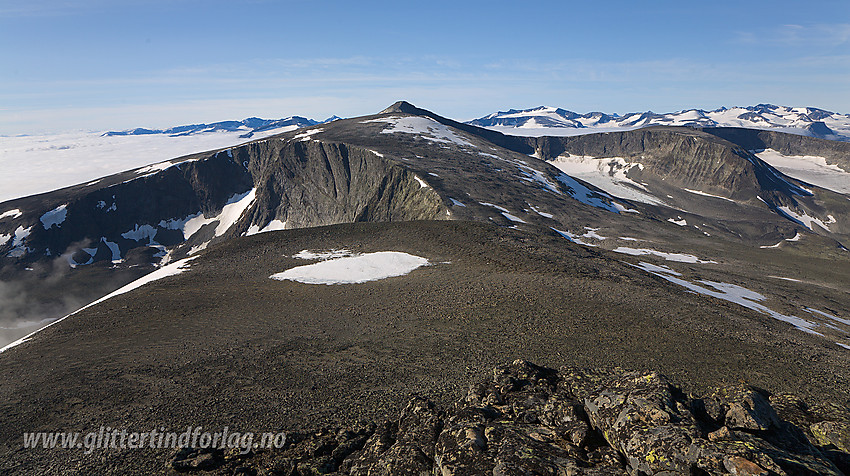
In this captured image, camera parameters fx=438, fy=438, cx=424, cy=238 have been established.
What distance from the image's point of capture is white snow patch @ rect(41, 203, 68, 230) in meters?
132

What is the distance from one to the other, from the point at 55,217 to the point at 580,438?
169m

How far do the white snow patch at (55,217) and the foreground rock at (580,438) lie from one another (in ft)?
509

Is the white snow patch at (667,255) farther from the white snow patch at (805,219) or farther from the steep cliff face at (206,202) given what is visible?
the white snow patch at (805,219)

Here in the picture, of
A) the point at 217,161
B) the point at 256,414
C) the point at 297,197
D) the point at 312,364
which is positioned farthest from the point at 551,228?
the point at 217,161

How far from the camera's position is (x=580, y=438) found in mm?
12625

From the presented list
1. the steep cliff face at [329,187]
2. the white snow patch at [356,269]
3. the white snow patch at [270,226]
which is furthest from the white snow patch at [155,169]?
the white snow patch at [356,269]

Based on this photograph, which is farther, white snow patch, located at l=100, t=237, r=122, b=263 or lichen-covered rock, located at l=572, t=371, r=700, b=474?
white snow patch, located at l=100, t=237, r=122, b=263

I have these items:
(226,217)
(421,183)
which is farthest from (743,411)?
(226,217)

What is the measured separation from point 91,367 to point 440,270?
1058 inches

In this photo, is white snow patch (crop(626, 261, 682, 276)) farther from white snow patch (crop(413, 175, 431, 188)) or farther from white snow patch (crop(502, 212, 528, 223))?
white snow patch (crop(413, 175, 431, 188))

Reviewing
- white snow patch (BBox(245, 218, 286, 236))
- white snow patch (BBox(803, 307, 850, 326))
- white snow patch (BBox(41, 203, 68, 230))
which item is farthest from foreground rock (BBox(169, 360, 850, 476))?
white snow patch (BBox(41, 203, 68, 230))

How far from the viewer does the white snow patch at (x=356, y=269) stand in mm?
41472

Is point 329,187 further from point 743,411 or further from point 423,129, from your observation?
point 743,411

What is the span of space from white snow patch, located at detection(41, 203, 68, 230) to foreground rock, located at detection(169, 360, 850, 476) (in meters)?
155
